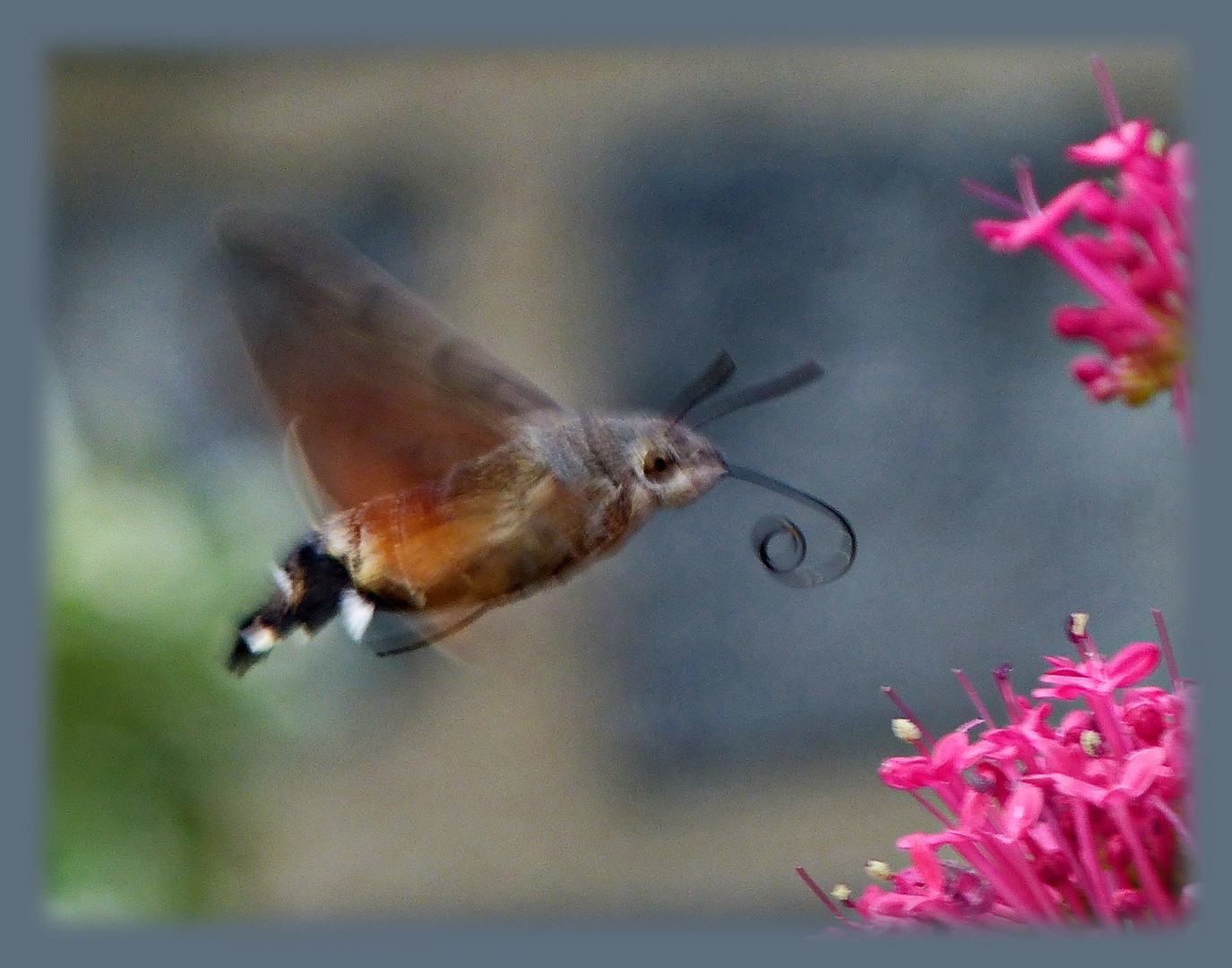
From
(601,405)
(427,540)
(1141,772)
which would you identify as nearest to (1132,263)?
(1141,772)

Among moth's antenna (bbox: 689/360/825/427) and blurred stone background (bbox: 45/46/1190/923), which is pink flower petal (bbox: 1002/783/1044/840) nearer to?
moth's antenna (bbox: 689/360/825/427)

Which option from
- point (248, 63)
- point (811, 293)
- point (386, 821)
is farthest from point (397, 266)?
point (386, 821)

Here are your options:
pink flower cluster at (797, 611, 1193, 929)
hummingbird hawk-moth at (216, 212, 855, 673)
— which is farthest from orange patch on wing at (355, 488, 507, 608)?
pink flower cluster at (797, 611, 1193, 929)

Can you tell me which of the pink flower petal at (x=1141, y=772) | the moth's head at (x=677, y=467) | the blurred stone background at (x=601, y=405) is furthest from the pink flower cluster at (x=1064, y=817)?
the blurred stone background at (x=601, y=405)

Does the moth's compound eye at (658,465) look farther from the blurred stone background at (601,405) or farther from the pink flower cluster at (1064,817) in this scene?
the blurred stone background at (601,405)

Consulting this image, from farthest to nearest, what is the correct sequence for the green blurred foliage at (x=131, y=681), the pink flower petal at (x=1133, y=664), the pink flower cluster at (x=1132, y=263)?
the green blurred foliage at (x=131, y=681), the pink flower petal at (x=1133, y=664), the pink flower cluster at (x=1132, y=263)

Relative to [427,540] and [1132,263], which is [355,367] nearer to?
[427,540]
